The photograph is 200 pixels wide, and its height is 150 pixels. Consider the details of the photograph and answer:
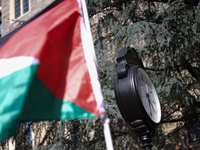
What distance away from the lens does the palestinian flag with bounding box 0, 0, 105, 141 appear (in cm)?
200

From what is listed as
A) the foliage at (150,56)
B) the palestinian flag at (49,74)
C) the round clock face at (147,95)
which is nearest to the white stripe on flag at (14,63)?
the palestinian flag at (49,74)

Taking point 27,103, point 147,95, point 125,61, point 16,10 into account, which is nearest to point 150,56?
point 147,95

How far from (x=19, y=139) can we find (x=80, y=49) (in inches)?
196

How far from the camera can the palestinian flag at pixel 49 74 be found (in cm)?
200

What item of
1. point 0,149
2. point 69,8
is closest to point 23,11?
point 0,149

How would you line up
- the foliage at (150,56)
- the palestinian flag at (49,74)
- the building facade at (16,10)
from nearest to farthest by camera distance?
1. the palestinian flag at (49,74)
2. the foliage at (150,56)
3. the building facade at (16,10)

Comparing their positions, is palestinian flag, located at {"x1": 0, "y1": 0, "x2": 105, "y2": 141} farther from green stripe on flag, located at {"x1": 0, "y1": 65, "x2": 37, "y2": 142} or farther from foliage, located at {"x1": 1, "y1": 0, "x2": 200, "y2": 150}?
foliage, located at {"x1": 1, "y1": 0, "x2": 200, "y2": 150}

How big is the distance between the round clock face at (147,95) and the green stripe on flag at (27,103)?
817 millimetres

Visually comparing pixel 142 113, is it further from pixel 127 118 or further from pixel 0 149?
pixel 0 149

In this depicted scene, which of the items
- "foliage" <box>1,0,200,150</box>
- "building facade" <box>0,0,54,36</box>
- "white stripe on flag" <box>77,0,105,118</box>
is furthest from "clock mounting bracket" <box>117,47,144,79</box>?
"building facade" <box>0,0,54,36</box>

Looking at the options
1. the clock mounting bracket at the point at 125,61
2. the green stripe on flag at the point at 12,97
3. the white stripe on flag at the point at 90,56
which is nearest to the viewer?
Answer: the green stripe on flag at the point at 12,97

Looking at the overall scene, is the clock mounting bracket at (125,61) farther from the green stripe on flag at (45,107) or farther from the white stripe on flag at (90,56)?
the green stripe on flag at (45,107)

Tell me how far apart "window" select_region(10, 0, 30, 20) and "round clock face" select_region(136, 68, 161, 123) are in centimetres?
1225

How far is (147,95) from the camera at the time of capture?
296 centimetres
